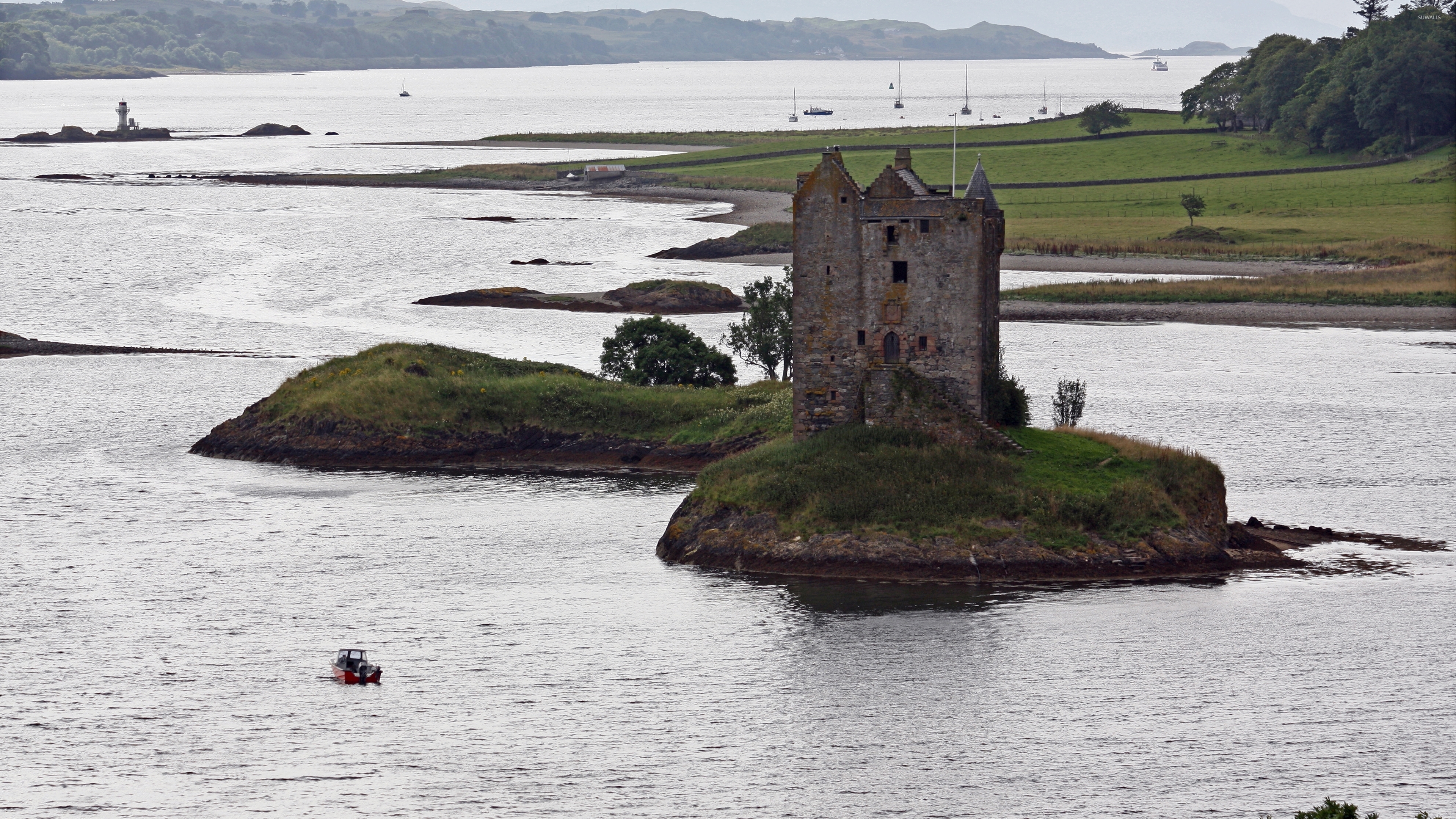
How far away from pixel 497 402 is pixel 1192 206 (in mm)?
94167

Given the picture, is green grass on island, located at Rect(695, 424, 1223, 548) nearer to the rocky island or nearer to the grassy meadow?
the rocky island

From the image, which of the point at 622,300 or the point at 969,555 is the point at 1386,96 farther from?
the point at 969,555

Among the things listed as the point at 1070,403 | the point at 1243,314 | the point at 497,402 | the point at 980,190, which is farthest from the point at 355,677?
the point at 1243,314

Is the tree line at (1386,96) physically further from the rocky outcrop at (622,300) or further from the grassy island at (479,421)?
the grassy island at (479,421)

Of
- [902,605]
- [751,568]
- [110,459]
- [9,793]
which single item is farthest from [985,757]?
[110,459]

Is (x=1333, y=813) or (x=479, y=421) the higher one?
(x=479, y=421)

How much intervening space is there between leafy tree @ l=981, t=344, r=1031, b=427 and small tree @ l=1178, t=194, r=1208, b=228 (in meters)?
95.3

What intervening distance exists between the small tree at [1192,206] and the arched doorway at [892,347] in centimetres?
9899

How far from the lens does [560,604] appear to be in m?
55.6

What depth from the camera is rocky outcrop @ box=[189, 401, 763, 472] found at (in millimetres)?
76312

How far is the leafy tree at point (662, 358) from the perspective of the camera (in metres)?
84.5

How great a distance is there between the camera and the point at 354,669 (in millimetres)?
48469

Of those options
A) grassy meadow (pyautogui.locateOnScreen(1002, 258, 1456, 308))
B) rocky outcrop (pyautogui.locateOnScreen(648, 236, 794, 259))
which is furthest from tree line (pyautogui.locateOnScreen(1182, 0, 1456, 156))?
rocky outcrop (pyautogui.locateOnScreen(648, 236, 794, 259))

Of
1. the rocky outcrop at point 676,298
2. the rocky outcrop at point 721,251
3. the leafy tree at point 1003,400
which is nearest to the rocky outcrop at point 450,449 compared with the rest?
the leafy tree at point 1003,400
